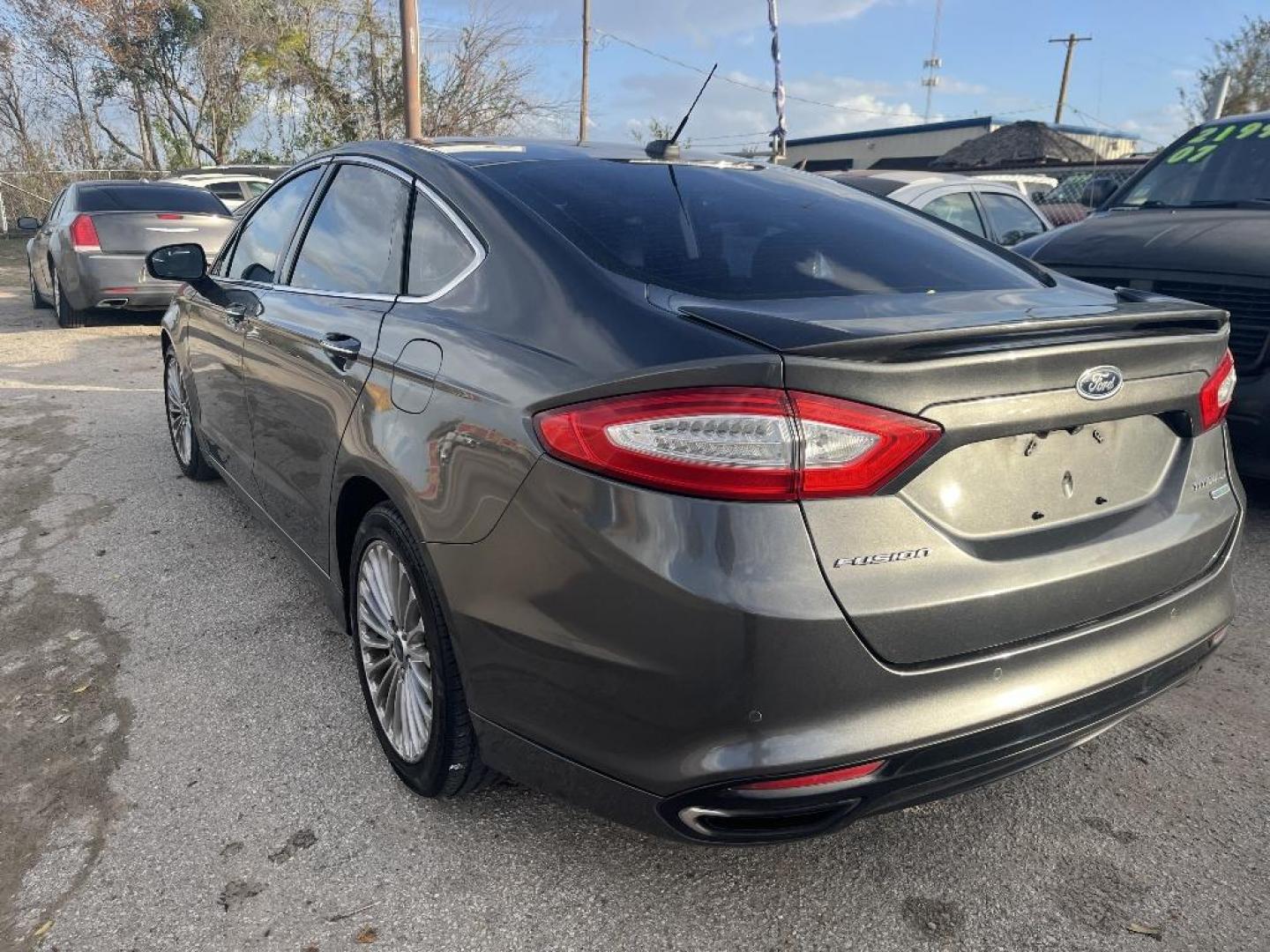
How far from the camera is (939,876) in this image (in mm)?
2168

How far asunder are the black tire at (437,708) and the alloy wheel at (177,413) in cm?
290

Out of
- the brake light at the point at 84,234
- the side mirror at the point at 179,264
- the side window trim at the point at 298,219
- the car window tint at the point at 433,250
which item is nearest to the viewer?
the car window tint at the point at 433,250

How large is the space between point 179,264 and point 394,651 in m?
2.34

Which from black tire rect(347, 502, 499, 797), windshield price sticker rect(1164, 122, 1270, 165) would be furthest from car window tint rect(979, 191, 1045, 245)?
black tire rect(347, 502, 499, 797)

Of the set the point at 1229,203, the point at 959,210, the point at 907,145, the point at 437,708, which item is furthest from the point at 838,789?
the point at 907,145

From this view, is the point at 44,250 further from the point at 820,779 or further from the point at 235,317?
the point at 820,779

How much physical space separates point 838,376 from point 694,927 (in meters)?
1.22

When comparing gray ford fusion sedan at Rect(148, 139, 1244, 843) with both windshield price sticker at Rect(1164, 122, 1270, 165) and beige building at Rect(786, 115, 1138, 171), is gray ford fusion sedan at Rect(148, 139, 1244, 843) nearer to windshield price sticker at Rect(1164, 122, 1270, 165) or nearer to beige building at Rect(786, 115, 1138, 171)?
windshield price sticker at Rect(1164, 122, 1270, 165)

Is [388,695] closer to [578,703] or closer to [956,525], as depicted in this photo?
[578,703]

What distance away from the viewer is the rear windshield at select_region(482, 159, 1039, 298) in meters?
2.11

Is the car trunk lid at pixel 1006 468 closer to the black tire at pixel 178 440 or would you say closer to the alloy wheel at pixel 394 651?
the alloy wheel at pixel 394 651

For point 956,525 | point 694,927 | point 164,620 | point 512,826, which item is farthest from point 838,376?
point 164,620

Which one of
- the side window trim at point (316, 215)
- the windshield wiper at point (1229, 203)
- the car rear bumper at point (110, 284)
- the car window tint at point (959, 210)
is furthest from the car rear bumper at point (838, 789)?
the car rear bumper at point (110, 284)

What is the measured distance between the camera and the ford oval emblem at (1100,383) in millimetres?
1827
